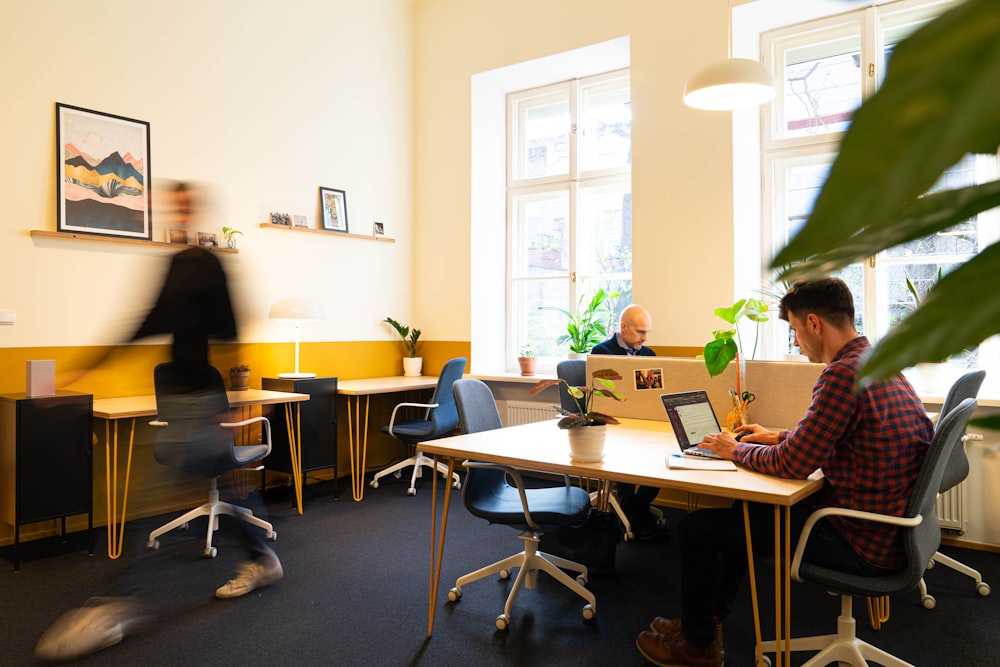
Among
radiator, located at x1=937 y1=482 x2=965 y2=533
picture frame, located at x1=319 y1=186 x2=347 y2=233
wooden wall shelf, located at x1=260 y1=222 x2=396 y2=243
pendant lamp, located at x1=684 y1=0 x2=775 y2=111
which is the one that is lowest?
radiator, located at x1=937 y1=482 x2=965 y2=533

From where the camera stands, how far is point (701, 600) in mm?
2350

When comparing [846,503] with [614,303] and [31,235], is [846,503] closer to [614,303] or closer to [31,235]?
[614,303]

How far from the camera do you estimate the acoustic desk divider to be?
304 centimetres

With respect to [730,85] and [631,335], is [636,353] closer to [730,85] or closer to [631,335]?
[631,335]

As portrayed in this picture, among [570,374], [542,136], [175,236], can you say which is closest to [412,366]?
[570,374]

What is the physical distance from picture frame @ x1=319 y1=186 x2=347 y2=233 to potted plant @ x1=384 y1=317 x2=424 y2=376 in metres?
0.91

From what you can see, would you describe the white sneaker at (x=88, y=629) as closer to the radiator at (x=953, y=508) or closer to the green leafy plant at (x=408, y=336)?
the green leafy plant at (x=408, y=336)

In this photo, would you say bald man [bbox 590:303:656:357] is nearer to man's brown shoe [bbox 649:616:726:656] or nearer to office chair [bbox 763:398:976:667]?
man's brown shoe [bbox 649:616:726:656]

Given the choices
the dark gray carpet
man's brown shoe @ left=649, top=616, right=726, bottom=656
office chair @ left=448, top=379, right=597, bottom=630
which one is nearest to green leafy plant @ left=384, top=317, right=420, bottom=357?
the dark gray carpet

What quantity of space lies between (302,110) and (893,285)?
4.38 meters

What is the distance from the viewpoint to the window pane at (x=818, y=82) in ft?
15.6

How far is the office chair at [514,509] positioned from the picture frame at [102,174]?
256cm

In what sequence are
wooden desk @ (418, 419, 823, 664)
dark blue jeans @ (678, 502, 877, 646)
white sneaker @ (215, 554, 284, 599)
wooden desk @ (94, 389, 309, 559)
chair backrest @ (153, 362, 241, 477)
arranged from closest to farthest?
wooden desk @ (418, 419, 823, 664), dark blue jeans @ (678, 502, 877, 646), chair backrest @ (153, 362, 241, 477), white sneaker @ (215, 554, 284, 599), wooden desk @ (94, 389, 309, 559)

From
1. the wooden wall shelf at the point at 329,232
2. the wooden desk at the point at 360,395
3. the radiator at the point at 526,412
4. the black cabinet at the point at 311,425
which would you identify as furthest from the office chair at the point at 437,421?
the wooden wall shelf at the point at 329,232
